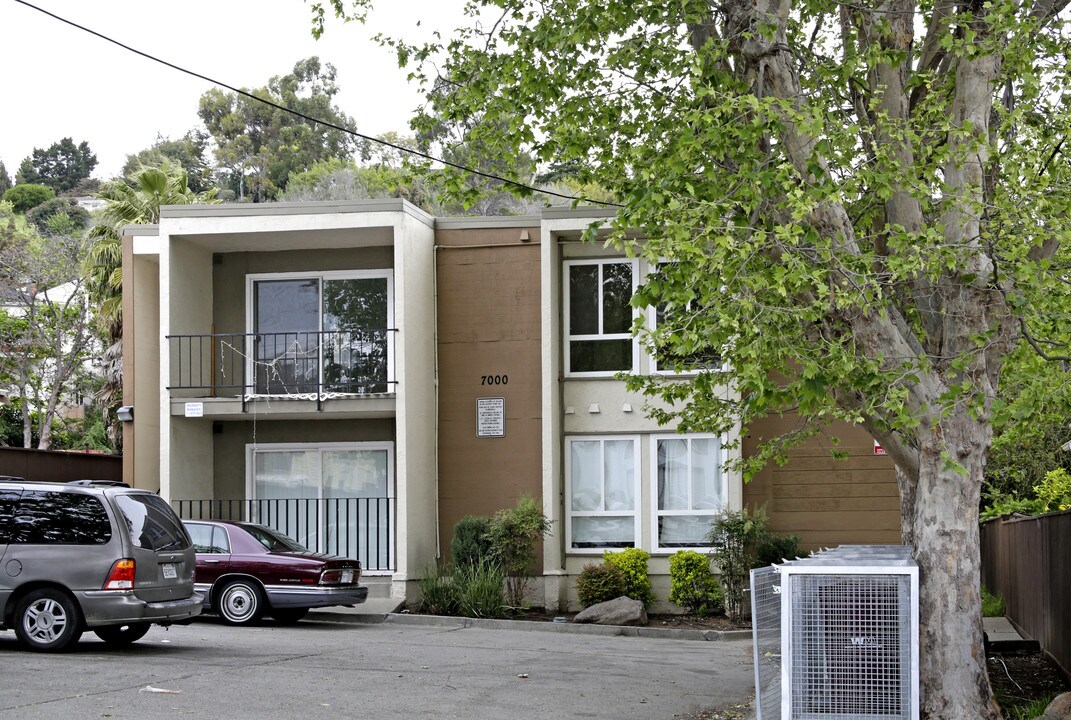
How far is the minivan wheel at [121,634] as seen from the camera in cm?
1352

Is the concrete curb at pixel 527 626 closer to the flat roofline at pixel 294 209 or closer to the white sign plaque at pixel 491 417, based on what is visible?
the white sign plaque at pixel 491 417

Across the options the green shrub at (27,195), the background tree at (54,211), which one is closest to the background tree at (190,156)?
the background tree at (54,211)

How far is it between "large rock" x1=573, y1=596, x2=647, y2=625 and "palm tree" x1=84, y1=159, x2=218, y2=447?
44.4 ft

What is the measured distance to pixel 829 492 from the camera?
2089 cm

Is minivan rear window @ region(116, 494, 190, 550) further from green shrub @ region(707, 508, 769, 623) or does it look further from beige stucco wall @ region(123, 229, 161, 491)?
green shrub @ region(707, 508, 769, 623)

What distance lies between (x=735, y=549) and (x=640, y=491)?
2.13 m

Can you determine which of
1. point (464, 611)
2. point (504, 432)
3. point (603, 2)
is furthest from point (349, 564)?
point (603, 2)

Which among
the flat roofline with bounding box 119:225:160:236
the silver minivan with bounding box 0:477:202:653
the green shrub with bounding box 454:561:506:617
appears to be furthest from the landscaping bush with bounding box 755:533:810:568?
the flat roofline with bounding box 119:225:160:236

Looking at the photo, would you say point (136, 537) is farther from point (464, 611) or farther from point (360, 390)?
point (360, 390)

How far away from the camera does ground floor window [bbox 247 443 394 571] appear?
21.6 metres

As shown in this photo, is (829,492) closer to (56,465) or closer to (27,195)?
(56,465)

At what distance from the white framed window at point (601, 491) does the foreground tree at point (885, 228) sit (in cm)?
971

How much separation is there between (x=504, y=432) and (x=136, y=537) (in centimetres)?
923

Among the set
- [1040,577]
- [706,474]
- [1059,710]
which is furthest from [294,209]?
[1059,710]
